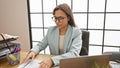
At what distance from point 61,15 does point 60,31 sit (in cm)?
20

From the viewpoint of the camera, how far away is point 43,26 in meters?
3.04

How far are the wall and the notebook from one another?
220 centimetres

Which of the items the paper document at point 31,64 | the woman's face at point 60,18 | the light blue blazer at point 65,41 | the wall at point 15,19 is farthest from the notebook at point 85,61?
the wall at point 15,19

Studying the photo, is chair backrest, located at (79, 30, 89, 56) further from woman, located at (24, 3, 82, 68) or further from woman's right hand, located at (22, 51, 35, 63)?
woman's right hand, located at (22, 51, 35, 63)

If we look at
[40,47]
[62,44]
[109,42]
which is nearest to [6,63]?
[40,47]

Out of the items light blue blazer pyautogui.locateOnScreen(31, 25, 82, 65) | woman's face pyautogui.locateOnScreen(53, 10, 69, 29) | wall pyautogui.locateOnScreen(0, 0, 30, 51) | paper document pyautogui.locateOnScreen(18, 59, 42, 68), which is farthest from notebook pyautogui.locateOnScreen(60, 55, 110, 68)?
wall pyautogui.locateOnScreen(0, 0, 30, 51)

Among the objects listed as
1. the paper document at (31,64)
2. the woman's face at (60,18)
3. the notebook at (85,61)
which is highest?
the woman's face at (60,18)

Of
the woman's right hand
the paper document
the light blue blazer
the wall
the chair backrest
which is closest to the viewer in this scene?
the paper document

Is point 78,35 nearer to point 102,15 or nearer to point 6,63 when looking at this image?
point 6,63

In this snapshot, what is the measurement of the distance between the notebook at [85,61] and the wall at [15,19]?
2202mm

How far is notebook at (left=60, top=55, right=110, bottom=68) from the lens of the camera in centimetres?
89

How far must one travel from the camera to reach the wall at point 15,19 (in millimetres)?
2922

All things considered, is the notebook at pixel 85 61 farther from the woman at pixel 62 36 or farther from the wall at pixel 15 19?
the wall at pixel 15 19

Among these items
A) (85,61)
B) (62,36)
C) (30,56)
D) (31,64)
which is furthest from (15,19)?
(85,61)
